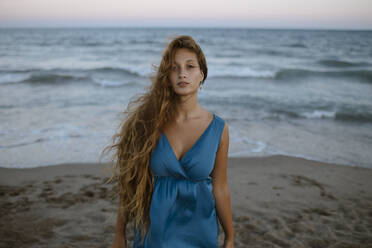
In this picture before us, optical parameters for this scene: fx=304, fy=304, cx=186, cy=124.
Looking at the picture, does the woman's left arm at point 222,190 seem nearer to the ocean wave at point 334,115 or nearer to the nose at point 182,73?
the nose at point 182,73

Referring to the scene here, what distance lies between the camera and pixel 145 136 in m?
1.81

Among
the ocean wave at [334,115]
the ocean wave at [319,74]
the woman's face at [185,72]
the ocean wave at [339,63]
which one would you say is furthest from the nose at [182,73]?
the ocean wave at [339,63]

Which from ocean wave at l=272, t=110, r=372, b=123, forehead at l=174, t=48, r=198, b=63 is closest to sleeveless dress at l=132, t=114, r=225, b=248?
forehead at l=174, t=48, r=198, b=63

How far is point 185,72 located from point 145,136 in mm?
448

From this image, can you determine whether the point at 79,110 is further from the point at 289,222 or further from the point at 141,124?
the point at 141,124

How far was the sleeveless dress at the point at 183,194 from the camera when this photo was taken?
1.71 metres

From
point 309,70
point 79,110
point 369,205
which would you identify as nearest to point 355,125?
point 369,205

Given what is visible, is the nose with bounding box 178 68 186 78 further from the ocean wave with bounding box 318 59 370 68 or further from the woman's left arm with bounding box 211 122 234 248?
the ocean wave with bounding box 318 59 370 68

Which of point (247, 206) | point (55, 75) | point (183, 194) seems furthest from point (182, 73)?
point (55, 75)

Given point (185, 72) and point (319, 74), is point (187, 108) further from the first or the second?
point (319, 74)

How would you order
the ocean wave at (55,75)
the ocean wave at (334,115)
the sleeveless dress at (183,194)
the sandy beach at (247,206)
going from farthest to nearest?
1. the ocean wave at (55,75)
2. the ocean wave at (334,115)
3. the sandy beach at (247,206)
4. the sleeveless dress at (183,194)

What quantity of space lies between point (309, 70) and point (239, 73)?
520 cm

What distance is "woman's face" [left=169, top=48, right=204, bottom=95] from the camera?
5.87 ft

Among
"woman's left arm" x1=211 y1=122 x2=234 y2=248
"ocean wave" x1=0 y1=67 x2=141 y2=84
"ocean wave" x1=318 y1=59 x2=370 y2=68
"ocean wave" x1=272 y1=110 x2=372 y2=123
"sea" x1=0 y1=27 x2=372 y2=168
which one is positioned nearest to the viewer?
"woman's left arm" x1=211 y1=122 x2=234 y2=248
